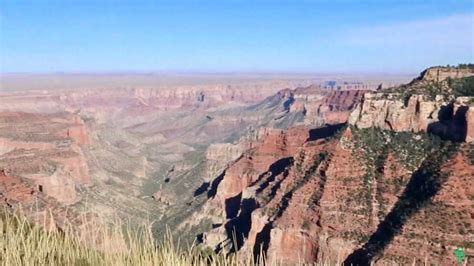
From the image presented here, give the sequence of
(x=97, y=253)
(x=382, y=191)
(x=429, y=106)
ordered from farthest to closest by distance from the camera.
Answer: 1. (x=429, y=106)
2. (x=382, y=191)
3. (x=97, y=253)

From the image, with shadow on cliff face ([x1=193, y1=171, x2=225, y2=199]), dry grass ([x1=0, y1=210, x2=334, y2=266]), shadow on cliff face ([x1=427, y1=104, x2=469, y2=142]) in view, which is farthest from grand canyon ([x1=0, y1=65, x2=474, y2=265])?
dry grass ([x1=0, y1=210, x2=334, y2=266])

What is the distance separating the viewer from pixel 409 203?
46969 millimetres

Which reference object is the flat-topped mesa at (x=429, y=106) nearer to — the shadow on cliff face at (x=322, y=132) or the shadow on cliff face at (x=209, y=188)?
the shadow on cliff face at (x=322, y=132)

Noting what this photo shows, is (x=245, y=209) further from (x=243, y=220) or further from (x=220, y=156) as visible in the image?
(x=220, y=156)

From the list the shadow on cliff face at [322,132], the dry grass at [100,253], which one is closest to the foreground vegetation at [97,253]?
the dry grass at [100,253]

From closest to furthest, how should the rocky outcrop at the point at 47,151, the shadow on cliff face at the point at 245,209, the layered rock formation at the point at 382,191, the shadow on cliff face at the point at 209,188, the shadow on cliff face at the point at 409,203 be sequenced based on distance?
the layered rock formation at the point at 382,191, the shadow on cliff face at the point at 409,203, the shadow on cliff face at the point at 245,209, the rocky outcrop at the point at 47,151, the shadow on cliff face at the point at 209,188

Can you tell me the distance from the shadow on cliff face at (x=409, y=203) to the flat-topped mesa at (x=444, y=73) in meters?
11.2

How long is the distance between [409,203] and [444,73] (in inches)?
711

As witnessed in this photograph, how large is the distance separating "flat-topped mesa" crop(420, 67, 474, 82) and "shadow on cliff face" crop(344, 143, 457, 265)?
11.2 metres

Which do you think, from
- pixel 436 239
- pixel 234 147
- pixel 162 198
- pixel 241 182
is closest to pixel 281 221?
pixel 436 239

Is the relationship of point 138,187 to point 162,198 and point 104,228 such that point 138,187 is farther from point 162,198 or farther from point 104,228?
point 104,228

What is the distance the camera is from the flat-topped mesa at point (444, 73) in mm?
58188

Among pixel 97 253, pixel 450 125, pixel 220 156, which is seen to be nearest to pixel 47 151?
pixel 220 156

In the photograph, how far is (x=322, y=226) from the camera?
5003 centimetres
